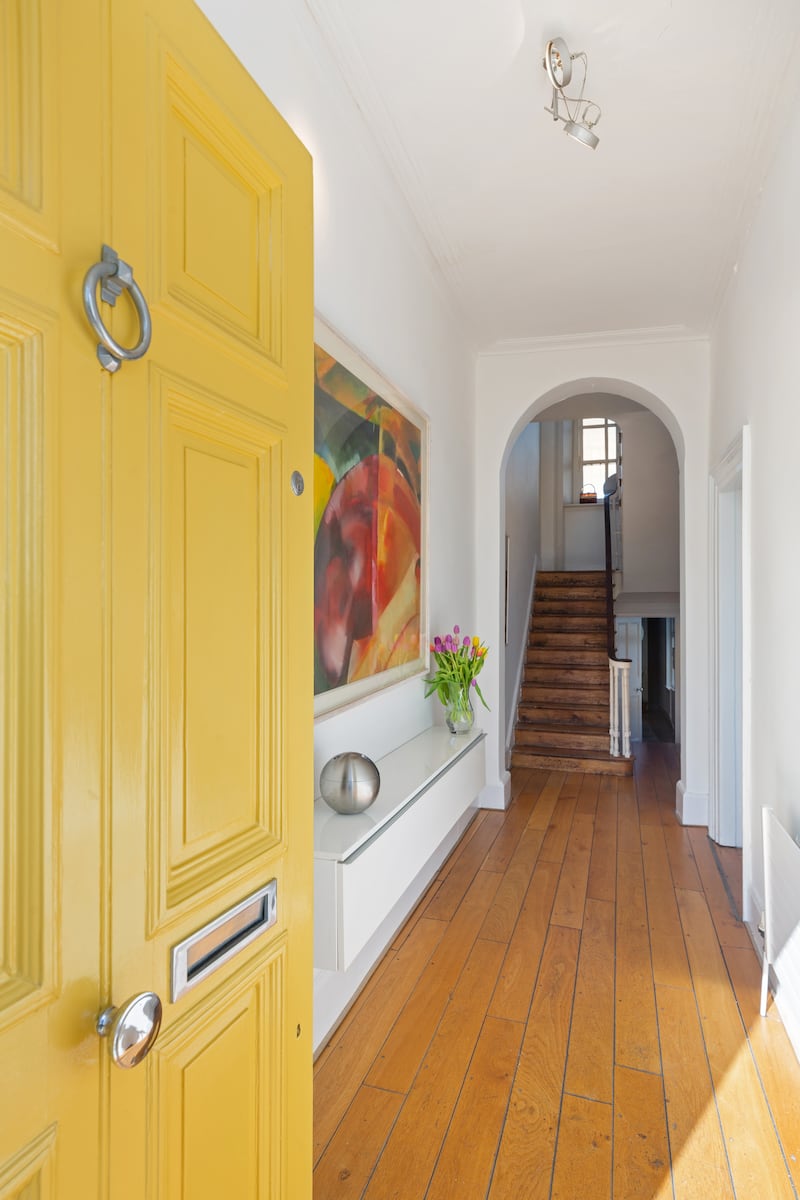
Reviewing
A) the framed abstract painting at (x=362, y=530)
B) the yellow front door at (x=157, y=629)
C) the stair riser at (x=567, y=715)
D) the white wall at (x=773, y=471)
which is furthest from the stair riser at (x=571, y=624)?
the yellow front door at (x=157, y=629)

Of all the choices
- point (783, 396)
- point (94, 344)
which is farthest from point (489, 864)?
point (94, 344)

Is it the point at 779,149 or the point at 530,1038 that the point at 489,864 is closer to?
the point at 530,1038

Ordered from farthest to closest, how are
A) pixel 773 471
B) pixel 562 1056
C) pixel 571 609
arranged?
pixel 571 609
pixel 773 471
pixel 562 1056

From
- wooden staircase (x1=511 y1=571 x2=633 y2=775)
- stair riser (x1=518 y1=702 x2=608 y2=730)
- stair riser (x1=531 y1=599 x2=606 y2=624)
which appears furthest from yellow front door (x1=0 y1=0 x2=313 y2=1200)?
stair riser (x1=531 y1=599 x2=606 y2=624)

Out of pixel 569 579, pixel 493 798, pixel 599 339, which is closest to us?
pixel 599 339

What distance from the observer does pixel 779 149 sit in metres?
2.62

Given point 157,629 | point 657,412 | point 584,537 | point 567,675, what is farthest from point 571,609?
point 157,629

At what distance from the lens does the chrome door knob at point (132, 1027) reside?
2.34 feet

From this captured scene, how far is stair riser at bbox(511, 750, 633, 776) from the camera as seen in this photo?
582cm

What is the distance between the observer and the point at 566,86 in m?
2.32

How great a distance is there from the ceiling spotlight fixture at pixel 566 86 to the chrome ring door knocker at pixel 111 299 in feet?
6.43

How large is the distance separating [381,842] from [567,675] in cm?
531

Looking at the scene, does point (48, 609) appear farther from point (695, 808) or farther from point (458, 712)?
point (695, 808)

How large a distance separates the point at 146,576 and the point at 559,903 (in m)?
3.05
